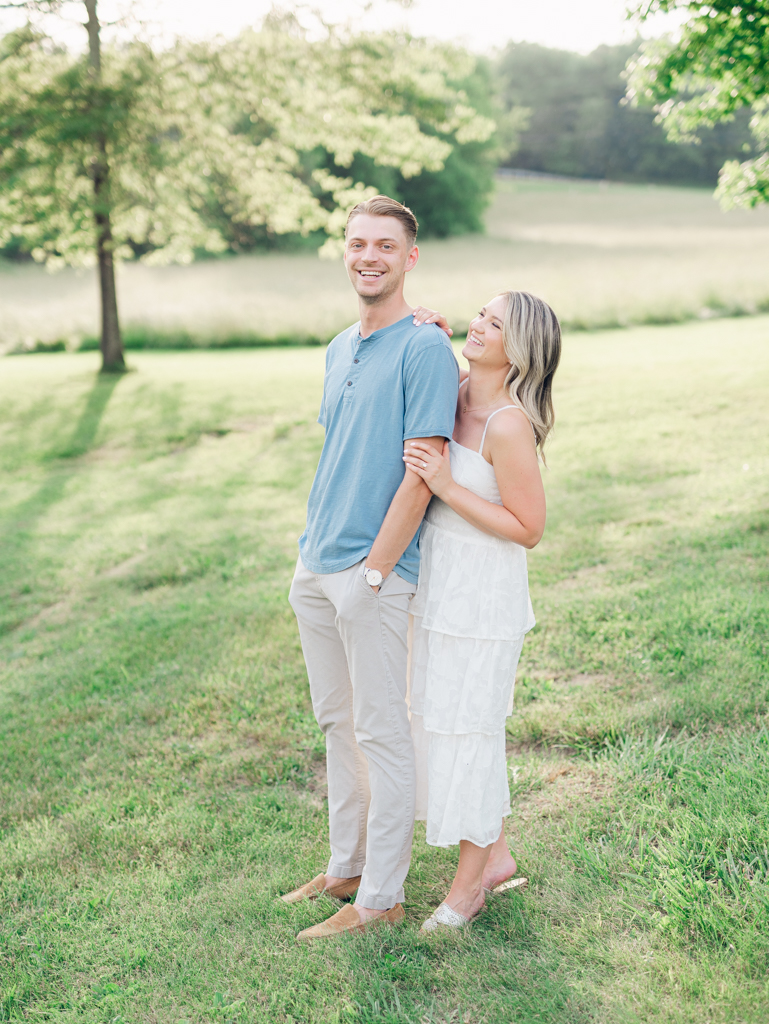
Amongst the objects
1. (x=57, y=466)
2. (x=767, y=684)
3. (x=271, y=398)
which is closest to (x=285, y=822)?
(x=767, y=684)

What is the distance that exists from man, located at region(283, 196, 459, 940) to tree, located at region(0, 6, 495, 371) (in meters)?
11.4

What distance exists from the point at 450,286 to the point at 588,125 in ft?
226

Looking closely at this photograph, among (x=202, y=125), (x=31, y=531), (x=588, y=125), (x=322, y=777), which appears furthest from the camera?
(x=588, y=125)

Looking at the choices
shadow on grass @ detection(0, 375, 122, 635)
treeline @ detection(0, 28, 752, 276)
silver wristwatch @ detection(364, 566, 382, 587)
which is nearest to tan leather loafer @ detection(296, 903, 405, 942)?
silver wristwatch @ detection(364, 566, 382, 587)

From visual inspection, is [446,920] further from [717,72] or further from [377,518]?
[717,72]

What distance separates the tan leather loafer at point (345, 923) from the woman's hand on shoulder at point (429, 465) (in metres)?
1.52

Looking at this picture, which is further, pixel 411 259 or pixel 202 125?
pixel 202 125

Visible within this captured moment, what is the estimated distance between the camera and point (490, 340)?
2.65 m

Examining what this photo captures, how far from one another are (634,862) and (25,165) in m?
13.0

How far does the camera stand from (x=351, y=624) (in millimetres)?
2729

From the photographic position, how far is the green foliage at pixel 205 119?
41.4 feet

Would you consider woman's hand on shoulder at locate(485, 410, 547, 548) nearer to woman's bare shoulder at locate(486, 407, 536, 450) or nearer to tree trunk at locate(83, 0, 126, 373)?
woman's bare shoulder at locate(486, 407, 536, 450)

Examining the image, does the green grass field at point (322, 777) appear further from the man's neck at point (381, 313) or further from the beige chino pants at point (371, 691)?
the man's neck at point (381, 313)

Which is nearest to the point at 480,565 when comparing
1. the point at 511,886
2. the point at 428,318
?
the point at 428,318
